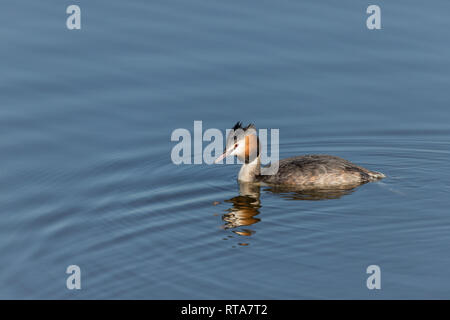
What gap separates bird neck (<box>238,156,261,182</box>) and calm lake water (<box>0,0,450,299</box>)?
0.20m

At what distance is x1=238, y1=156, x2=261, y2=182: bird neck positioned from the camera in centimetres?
1449

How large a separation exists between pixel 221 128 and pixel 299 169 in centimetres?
256

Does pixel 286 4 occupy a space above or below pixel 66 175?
above

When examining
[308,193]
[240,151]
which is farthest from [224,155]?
[308,193]

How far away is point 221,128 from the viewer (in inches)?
632

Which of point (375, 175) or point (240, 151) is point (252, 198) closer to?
point (240, 151)

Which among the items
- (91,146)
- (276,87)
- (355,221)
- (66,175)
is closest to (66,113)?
(91,146)

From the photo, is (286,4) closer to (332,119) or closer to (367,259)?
(332,119)

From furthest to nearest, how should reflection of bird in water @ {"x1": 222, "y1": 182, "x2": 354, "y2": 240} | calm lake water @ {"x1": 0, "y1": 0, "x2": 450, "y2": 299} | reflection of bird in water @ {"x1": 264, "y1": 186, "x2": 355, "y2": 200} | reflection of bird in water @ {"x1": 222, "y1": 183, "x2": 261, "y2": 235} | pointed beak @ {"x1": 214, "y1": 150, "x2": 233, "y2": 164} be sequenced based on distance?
1. pointed beak @ {"x1": 214, "y1": 150, "x2": 233, "y2": 164}
2. reflection of bird in water @ {"x1": 264, "y1": 186, "x2": 355, "y2": 200}
3. reflection of bird in water @ {"x1": 222, "y1": 182, "x2": 354, "y2": 240}
4. reflection of bird in water @ {"x1": 222, "y1": 183, "x2": 261, "y2": 235}
5. calm lake water @ {"x1": 0, "y1": 0, "x2": 450, "y2": 299}

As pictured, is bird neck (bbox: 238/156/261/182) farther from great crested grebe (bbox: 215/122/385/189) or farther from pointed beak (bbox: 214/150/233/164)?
pointed beak (bbox: 214/150/233/164)

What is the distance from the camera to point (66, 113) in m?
16.3

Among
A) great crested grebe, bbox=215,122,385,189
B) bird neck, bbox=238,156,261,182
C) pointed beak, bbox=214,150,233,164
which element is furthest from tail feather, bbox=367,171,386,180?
pointed beak, bbox=214,150,233,164

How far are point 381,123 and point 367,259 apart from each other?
19.2ft

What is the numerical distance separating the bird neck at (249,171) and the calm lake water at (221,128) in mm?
202
